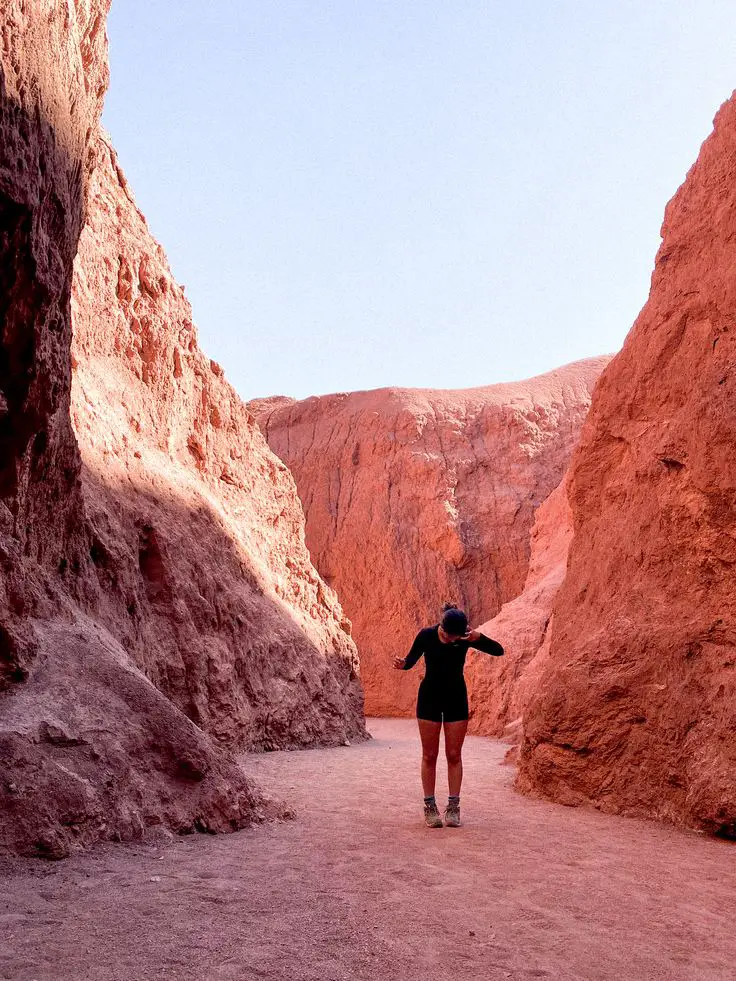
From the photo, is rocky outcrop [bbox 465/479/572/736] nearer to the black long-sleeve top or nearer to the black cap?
the black long-sleeve top

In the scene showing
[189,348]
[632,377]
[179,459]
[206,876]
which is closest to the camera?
[206,876]

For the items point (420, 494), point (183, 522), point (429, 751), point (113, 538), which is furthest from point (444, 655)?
point (420, 494)

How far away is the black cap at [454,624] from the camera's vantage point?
5.46 m

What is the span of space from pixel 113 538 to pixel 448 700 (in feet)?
15.1

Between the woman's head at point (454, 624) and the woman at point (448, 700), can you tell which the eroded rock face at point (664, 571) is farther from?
the woman's head at point (454, 624)

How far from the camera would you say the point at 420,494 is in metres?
26.0

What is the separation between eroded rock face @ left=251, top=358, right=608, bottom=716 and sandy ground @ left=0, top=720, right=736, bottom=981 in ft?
60.5

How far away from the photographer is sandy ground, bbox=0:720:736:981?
2770mm

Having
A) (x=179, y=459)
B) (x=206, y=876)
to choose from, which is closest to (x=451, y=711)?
(x=206, y=876)

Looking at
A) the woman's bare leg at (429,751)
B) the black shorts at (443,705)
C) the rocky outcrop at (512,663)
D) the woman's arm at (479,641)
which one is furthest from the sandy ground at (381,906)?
the rocky outcrop at (512,663)

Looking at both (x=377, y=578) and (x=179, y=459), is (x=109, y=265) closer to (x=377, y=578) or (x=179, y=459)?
(x=179, y=459)

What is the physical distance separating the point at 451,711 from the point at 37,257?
3.91 m

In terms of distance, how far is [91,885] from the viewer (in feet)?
11.8

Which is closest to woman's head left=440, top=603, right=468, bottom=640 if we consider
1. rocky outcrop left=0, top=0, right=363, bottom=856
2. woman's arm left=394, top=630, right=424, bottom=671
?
woman's arm left=394, top=630, right=424, bottom=671
